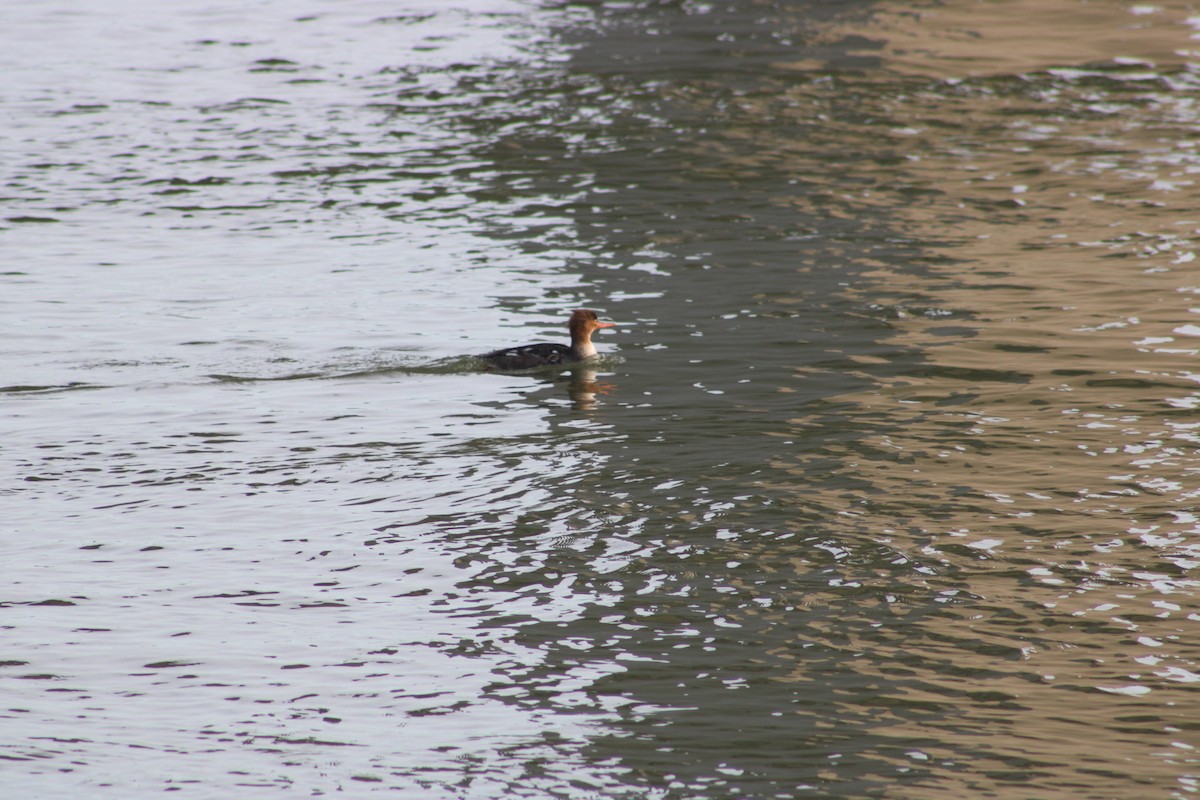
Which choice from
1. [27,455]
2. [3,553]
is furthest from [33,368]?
[3,553]

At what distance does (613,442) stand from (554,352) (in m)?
2.44

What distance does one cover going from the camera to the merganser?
54.5 ft

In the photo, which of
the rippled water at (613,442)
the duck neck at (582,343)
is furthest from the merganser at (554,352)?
the rippled water at (613,442)

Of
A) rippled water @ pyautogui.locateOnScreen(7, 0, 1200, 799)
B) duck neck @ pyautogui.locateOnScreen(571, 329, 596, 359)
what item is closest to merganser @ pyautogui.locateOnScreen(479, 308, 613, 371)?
duck neck @ pyautogui.locateOnScreen(571, 329, 596, 359)

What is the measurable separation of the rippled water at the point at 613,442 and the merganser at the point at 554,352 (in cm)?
21

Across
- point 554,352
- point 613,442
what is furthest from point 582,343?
point 613,442

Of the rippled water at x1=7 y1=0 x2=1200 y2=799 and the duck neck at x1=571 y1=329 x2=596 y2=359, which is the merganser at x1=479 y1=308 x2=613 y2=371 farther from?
the rippled water at x1=7 y1=0 x2=1200 y2=799

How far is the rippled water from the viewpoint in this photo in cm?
920

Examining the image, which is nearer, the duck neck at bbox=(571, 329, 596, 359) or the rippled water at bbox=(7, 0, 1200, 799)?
the rippled water at bbox=(7, 0, 1200, 799)

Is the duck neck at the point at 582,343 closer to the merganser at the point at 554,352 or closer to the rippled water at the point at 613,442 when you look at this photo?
the merganser at the point at 554,352

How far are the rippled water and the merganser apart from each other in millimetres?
208

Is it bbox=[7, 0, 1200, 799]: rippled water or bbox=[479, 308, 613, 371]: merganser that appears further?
bbox=[479, 308, 613, 371]: merganser

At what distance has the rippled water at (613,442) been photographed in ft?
30.2

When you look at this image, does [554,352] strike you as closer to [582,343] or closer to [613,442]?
[582,343]
